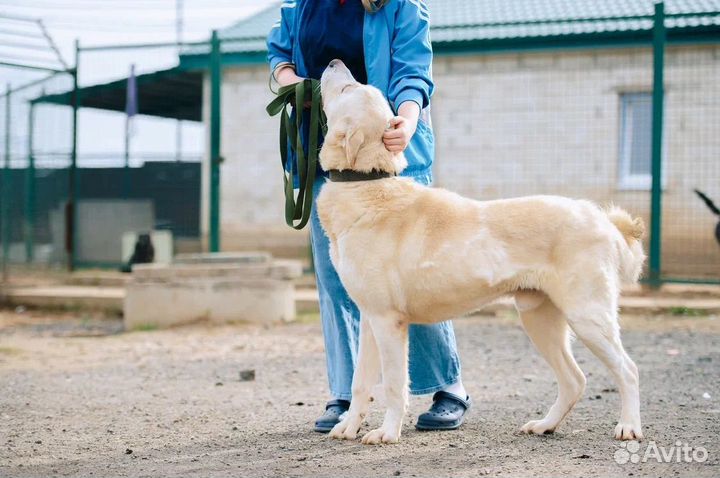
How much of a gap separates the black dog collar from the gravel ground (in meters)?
1.21

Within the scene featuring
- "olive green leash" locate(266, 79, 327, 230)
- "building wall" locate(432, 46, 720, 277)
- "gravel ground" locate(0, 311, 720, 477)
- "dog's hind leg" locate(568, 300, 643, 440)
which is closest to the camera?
"gravel ground" locate(0, 311, 720, 477)

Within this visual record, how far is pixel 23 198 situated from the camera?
38.5ft

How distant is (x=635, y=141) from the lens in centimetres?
1264

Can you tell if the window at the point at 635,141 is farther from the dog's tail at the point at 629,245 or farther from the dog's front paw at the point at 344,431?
the dog's front paw at the point at 344,431

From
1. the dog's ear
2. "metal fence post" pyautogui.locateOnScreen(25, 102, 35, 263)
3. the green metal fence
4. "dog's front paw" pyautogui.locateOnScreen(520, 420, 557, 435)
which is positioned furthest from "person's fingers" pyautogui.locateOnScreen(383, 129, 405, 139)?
"metal fence post" pyautogui.locateOnScreen(25, 102, 35, 263)

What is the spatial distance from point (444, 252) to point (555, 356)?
83 centimetres

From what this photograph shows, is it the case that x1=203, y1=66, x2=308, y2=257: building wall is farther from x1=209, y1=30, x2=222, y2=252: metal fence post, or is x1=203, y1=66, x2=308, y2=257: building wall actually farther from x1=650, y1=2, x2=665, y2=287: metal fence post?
x1=650, y1=2, x2=665, y2=287: metal fence post

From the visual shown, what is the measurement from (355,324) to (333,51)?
4.51 feet

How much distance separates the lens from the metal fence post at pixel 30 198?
11.5 meters

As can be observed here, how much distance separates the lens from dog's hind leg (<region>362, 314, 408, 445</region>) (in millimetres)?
3653

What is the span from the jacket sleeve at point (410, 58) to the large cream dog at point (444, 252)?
251 millimetres

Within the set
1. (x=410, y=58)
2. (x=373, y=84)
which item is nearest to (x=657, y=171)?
(x=410, y=58)

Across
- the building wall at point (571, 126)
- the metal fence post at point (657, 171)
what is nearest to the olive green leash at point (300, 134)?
the metal fence post at point (657, 171)

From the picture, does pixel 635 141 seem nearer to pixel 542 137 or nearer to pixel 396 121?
pixel 542 137
